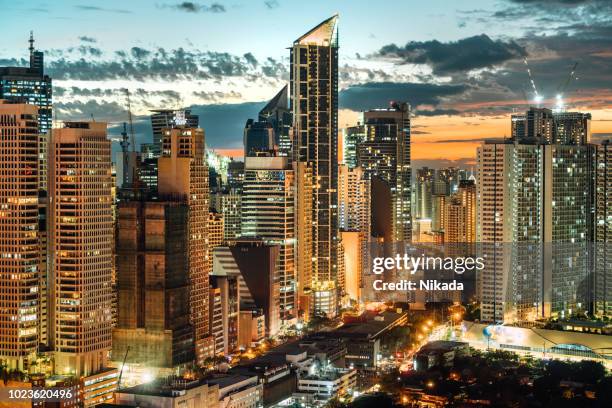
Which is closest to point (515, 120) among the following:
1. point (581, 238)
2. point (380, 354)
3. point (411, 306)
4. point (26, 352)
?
point (581, 238)

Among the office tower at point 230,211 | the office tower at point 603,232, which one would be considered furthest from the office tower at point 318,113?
the office tower at point 603,232

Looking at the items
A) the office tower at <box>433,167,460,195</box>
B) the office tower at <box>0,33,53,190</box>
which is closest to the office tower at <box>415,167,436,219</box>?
the office tower at <box>433,167,460,195</box>

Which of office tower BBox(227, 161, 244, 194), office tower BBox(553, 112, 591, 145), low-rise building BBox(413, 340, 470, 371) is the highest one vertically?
office tower BBox(553, 112, 591, 145)

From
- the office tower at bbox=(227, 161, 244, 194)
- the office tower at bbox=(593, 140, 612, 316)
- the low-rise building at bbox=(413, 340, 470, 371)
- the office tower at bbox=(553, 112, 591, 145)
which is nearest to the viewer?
the low-rise building at bbox=(413, 340, 470, 371)

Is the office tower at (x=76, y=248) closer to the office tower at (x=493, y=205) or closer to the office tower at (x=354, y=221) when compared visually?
the office tower at (x=493, y=205)

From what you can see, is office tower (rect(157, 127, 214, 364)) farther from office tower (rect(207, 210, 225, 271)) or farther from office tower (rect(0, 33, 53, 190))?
office tower (rect(0, 33, 53, 190))

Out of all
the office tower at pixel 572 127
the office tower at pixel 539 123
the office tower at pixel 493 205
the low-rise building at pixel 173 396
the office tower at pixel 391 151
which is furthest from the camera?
the office tower at pixel 391 151

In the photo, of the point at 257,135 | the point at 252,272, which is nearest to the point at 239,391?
the point at 252,272
